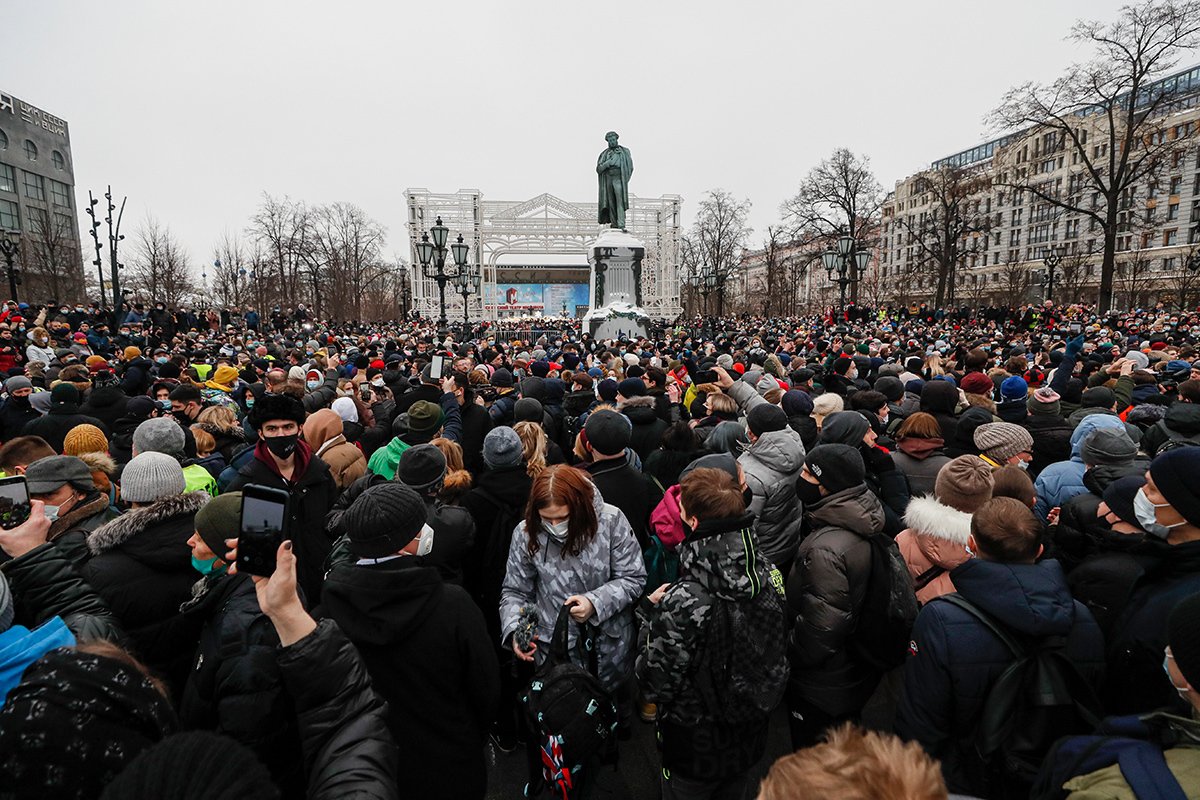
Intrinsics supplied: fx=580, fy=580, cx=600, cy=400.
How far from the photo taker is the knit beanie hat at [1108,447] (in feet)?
11.5

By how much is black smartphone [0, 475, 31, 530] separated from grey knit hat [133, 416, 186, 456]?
5.60ft

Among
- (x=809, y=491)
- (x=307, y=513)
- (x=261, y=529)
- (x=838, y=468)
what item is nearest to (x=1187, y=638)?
(x=838, y=468)

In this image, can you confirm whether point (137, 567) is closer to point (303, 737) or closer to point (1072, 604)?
point (303, 737)

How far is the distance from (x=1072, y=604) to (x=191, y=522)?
11.9 ft

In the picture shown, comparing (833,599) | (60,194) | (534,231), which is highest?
(60,194)

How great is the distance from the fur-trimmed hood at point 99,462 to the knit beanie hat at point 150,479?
3.86ft

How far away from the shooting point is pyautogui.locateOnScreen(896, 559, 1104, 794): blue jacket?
2.08 meters

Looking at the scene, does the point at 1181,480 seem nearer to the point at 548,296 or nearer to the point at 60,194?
the point at 548,296

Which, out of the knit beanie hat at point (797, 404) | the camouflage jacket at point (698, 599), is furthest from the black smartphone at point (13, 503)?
the knit beanie hat at point (797, 404)

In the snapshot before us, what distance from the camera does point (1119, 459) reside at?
3.53 meters

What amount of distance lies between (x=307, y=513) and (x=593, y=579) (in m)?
2.07

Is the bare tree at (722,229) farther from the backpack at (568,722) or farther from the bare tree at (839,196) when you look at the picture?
the backpack at (568,722)

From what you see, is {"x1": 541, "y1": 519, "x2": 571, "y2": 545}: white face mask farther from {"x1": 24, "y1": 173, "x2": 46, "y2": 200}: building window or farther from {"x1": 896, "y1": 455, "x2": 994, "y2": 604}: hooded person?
{"x1": 24, "y1": 173, "x2": 46, "y2": 200}: building window

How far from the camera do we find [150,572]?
8.08ft
